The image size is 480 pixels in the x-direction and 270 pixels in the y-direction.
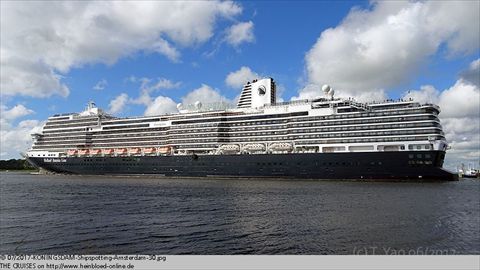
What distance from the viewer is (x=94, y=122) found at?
122 meters

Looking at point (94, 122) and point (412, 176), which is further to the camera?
point (94, 122)

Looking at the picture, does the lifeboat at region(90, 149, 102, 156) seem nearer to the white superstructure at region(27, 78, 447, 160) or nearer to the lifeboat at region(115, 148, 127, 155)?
the white superstructure at region(27, 78, 447, 160)

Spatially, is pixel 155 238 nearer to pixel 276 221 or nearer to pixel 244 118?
pixel 276 221

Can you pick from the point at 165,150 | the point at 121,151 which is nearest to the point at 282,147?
the point at 165,150

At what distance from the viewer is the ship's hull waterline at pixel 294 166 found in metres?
72.9

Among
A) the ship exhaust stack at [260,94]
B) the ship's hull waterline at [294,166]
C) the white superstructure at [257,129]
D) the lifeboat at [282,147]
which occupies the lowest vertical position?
the ship's hull waterline at [294,166]

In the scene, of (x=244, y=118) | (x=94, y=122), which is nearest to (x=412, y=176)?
(x=244, y=118)

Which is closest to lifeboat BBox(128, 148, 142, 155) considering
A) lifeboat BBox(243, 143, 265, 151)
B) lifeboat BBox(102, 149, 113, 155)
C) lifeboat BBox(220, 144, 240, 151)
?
lifeboat BBox(102, 149, 113, 155)

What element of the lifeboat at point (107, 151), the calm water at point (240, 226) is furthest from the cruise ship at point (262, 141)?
the calm water at point (240, 226)

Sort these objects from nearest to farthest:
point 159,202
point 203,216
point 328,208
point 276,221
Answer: point 276,221
point 203,216
point 328,208
point 159,202

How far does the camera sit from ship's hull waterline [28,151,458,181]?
72875 millimetres

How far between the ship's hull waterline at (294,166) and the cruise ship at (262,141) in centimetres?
17

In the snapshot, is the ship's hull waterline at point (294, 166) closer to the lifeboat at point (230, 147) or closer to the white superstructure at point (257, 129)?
the white superstructure at point (257, 129)

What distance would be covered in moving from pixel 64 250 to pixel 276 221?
1475 cm
